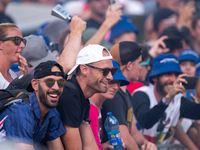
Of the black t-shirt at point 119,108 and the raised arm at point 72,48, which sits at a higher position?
the raised arm at point 72,48

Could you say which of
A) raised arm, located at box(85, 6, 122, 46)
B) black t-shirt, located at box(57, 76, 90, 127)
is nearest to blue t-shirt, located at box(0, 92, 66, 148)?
black t-shirt, located at box(57, 76, 90, 127)

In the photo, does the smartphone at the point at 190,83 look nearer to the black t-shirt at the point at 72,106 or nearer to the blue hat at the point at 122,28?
the black t-shirt at the point at 72,106

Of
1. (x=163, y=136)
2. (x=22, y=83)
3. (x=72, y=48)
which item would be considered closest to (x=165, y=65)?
(x=163, y=136)

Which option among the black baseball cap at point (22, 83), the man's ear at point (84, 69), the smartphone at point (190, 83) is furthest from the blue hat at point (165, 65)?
the black baseball cap at point (22, 83)

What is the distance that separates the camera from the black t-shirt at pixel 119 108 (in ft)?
12.5

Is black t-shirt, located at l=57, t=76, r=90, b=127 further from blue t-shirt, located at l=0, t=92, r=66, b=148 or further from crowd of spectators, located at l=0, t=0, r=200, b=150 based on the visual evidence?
blue t-shirt, located at l=0, t=92, r=66, b=148

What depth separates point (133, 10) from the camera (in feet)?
37.4

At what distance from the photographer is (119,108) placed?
3.87 metres

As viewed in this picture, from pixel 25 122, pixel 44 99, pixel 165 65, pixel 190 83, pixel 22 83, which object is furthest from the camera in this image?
pixel 165 65

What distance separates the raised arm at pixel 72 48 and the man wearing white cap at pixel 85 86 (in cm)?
35

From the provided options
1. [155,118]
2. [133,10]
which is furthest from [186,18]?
[155,118]

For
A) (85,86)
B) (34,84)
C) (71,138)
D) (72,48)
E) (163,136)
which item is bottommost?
(163,136)

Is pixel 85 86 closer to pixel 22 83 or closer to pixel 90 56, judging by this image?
pixel 90 56

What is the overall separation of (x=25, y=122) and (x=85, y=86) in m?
0.86
